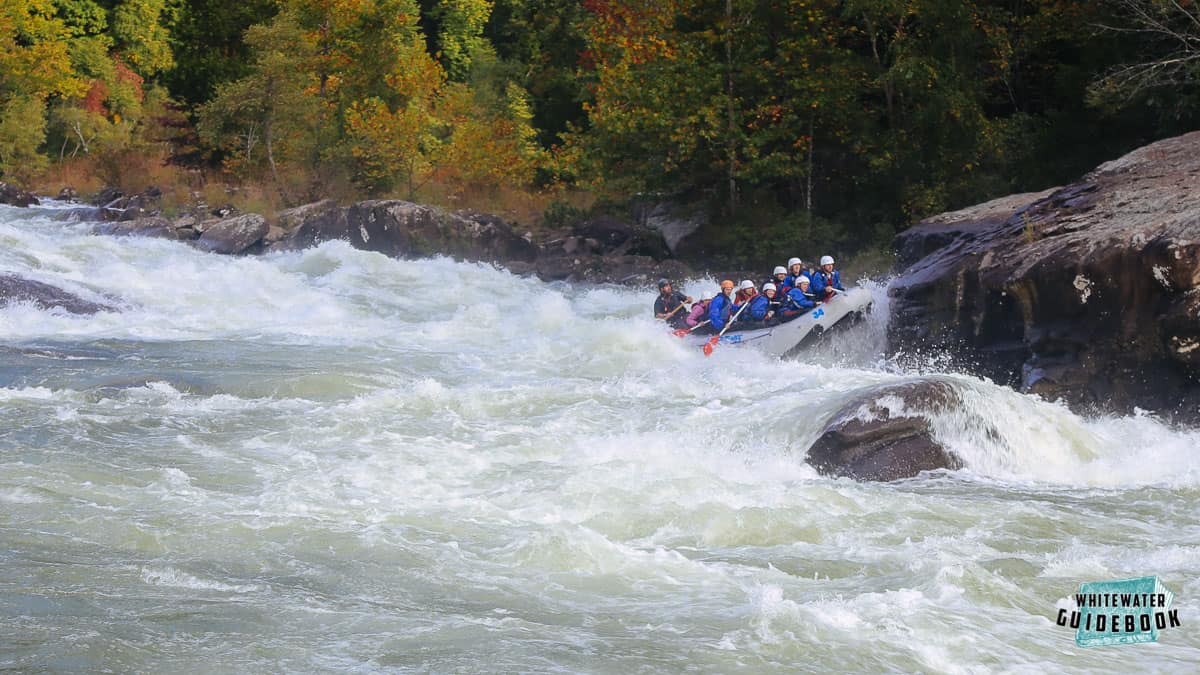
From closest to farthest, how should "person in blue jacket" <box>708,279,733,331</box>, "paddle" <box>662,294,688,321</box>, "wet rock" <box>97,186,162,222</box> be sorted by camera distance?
"person in blue jacket" <box>708,279,733,331</box>, "paddle" <box>662,294,688,321</box>, "wet rock" <box>97,186,162,222</box>

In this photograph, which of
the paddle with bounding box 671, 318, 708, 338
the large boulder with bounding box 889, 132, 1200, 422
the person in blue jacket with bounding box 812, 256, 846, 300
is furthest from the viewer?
the paddle with bounding box 671, 318, 708, 338

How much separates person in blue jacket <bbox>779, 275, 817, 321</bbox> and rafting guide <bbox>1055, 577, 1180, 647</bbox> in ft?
28.0

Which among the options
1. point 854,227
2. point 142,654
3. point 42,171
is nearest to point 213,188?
point 42,171

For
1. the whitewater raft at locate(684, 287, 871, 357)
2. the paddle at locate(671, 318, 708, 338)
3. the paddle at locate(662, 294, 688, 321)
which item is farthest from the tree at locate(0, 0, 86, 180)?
the whitewater raft at locate(684, 287, 871, 357)

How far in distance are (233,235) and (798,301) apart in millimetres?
13163

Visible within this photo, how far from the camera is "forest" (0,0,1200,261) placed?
818 inches

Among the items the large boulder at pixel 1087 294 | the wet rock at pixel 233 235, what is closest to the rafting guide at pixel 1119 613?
the large boulder at pixel 1087 294

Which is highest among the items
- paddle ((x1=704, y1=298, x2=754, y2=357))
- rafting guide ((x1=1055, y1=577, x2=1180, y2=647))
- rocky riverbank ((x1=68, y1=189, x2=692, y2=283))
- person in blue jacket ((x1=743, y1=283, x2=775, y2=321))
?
rocky riverbank ((x1=68, y1=189, x2=692, y2=283))

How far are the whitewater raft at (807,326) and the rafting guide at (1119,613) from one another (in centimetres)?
821

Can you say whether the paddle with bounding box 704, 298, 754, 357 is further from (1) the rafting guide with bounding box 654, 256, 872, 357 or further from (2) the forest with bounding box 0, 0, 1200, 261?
(2) the forest with bounding box 0, 0, 1200, 261

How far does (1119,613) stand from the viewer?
629 centimetres

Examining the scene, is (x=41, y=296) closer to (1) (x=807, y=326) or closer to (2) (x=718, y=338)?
(2) (x=718, y=338)

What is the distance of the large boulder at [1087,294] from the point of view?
36.7ft

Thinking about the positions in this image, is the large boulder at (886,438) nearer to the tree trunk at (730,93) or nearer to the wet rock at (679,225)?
the tree trunk at (730,93)
